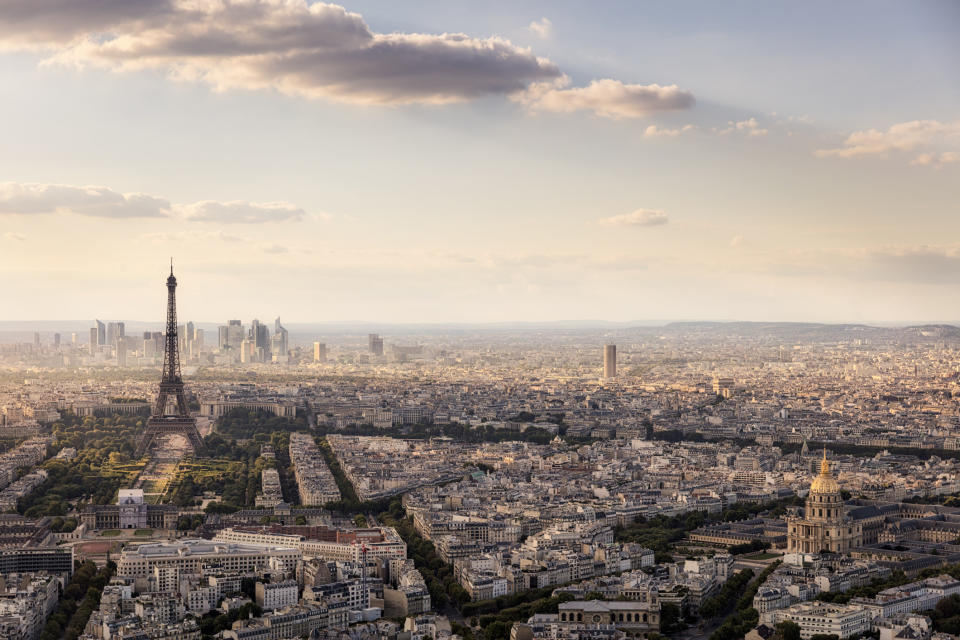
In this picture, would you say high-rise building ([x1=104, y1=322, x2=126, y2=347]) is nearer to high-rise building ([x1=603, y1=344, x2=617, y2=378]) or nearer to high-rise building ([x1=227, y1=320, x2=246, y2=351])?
high-rise building ([x1=227, y1=320, x2=246, y2=351])

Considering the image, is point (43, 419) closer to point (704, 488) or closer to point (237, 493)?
point (237, 493)

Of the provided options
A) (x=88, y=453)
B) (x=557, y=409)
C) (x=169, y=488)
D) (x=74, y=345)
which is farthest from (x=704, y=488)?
→ (x=74, y=345)

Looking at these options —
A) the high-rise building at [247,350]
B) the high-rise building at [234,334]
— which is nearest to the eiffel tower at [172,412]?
the high-rise building at [247,350]

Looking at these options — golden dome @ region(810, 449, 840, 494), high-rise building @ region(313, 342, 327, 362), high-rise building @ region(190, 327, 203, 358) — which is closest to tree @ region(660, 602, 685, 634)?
golden dome @ region(810, 449, 840, 494)

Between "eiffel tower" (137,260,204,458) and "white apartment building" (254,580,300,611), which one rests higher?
"eiffel tower" (137,260,204,458)

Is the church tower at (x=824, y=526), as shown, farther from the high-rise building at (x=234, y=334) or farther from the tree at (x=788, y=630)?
the high-rise building at (x=234, y=334)

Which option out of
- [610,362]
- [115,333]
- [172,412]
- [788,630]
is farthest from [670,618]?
[115,333]

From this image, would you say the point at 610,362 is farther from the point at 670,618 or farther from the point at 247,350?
the point at 670,618

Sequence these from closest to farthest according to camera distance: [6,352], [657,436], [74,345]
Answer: [657,436] < [6,352] < [74,345]
